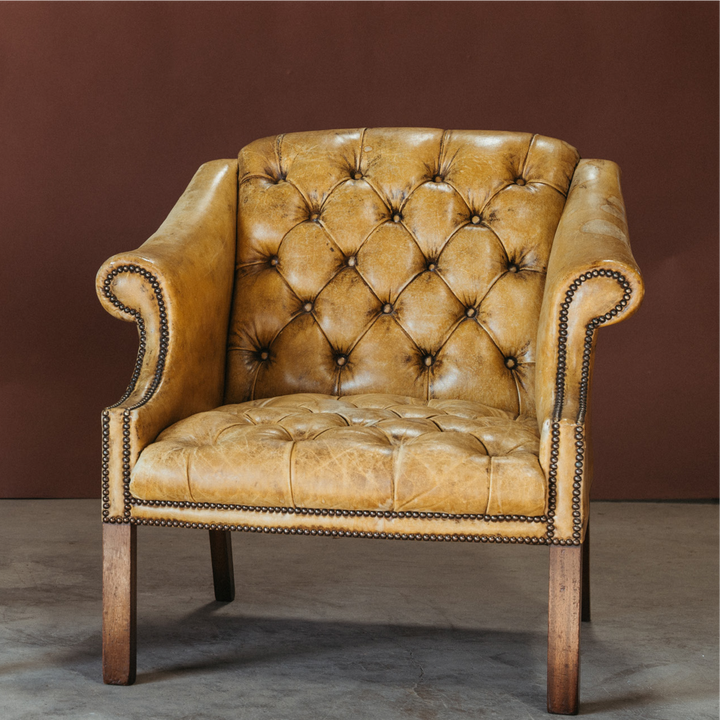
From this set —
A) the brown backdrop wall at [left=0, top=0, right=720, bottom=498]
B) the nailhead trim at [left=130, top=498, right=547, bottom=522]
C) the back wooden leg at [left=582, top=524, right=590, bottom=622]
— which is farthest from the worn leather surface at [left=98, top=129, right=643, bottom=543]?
the brown backdrop wall at [left=0, top=0, right=720, bottom=498]

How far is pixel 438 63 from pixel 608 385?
1.23 meters

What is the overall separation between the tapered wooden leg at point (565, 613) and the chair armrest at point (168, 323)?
2.16 ft

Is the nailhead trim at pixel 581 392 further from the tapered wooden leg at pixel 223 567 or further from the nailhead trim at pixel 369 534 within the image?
the tapered wooden leg at pixel 223 567

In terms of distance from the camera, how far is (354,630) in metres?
1.76

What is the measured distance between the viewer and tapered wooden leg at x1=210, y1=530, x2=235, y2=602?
1902 millimetres

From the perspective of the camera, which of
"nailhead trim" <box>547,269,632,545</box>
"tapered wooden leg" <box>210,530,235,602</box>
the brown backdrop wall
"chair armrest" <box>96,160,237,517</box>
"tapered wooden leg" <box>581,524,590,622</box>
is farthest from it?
the brown backdrop wall

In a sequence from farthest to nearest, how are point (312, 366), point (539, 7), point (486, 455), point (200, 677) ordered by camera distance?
point (539, 7) < point (312, 366) < point (200, 677) < point (486, 455)

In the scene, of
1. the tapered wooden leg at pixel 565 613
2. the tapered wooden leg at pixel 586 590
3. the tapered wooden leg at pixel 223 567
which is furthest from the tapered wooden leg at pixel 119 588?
the tapered wooden leg at pixel 586 590

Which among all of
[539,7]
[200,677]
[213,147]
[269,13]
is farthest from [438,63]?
Answer: [200,677]

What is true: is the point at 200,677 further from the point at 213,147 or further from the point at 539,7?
the point at 539,7

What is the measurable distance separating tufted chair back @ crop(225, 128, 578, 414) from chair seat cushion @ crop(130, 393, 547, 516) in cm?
36

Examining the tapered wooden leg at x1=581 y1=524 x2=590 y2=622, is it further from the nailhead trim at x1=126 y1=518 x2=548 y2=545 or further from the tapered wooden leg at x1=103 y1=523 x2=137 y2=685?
the tapered wooden leg at x1=103 y1=523 x2=137 y2=685

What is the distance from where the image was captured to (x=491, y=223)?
1854 millimetres

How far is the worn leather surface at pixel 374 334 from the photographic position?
4.33 ft
